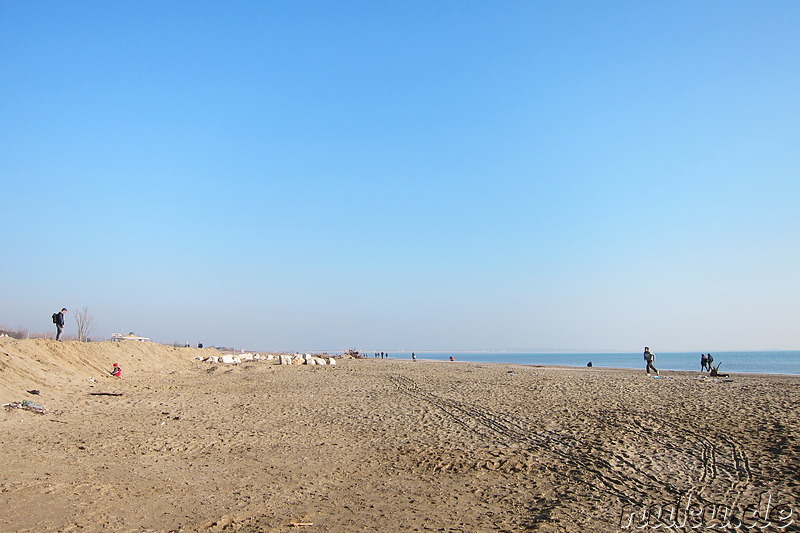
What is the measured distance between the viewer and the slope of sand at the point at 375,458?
668cm

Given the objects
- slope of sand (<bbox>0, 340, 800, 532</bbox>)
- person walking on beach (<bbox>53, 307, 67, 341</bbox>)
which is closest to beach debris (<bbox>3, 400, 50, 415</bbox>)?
slope of sand (<bbox>0, 340, 800, 532</bbox>)

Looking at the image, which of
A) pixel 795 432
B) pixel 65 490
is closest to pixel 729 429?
pixel 795 432

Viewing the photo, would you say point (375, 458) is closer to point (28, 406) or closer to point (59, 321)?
point (28, 406)

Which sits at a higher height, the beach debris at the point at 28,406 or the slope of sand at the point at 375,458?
the beach debris at the point at 28,406

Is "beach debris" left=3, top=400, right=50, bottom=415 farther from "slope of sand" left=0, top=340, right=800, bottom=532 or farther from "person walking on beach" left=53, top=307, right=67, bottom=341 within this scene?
"person walking on beach" left=53, top=307, right=67, bottom=341

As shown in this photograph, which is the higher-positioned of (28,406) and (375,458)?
(28,406)

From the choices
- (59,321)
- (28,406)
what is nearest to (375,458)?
(28,406)

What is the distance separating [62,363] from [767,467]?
68.9 ft

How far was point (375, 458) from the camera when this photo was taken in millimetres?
9453

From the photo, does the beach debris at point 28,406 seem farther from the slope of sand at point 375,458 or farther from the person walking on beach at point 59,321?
the person walking on beach at point 59,321

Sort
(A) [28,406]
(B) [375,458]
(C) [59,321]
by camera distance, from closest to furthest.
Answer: (B) [375,458]
(A) [28,406]
(C) [59,321]

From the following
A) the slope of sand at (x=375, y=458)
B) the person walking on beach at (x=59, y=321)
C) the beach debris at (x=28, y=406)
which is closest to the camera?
the slope of sand at (x=375, y=458)

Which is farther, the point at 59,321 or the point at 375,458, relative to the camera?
the point at 59,321

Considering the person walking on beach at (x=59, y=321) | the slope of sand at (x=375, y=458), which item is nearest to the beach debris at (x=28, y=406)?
the slope of sand at (x=375, y=458)
